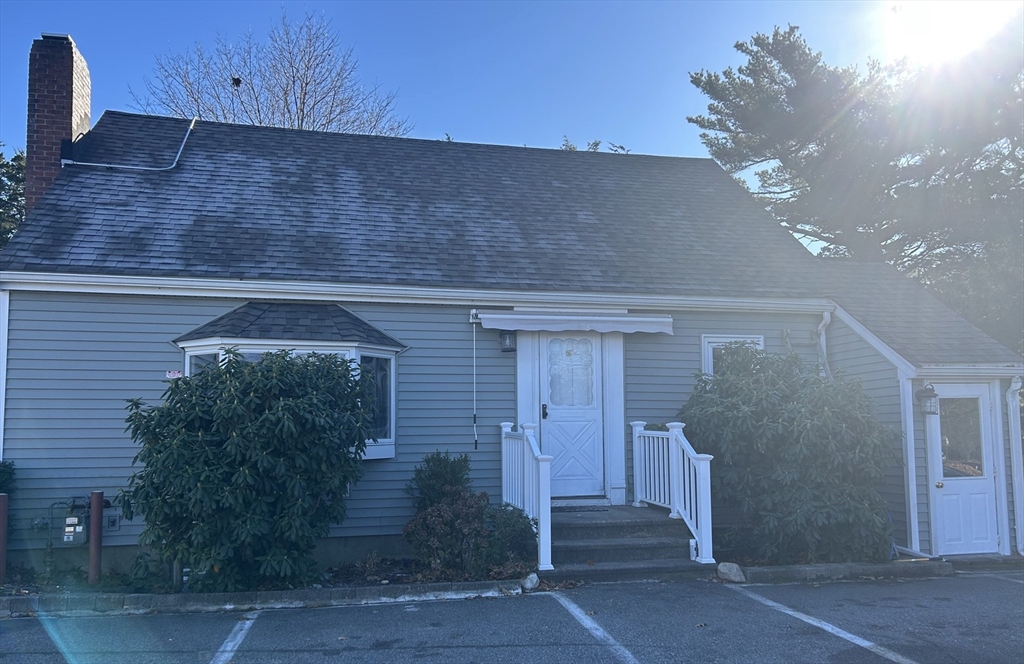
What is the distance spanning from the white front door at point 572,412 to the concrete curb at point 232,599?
7.92 ft

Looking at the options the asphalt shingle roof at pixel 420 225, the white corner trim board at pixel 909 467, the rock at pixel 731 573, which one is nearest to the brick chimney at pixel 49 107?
the asphalt shingle roof at pixel 420 225

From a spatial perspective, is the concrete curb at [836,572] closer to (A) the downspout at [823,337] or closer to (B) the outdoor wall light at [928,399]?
(B) the outdoor wall light at [928,399]

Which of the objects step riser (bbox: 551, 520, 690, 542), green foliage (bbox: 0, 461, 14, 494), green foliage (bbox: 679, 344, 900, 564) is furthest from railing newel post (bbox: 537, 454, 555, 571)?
green foliage (bbox: 0, 461, 14, 494)

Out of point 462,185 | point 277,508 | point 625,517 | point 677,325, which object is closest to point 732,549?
point 625,517

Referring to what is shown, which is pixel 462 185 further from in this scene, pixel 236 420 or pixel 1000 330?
pixel 1000 330

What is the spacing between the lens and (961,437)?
9.36m

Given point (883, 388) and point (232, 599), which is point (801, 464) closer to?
point (883, 388)

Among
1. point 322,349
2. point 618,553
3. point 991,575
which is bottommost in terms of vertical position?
point 991,575

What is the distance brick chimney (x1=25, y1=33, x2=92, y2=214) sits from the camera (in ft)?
33.6

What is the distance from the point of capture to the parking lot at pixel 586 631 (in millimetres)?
5535

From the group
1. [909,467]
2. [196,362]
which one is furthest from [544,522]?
[909,467]

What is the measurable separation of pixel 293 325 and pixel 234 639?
11.9 feet

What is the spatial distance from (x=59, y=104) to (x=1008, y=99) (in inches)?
689

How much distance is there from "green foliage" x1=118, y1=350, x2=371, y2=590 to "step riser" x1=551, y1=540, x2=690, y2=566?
2.36 meters
